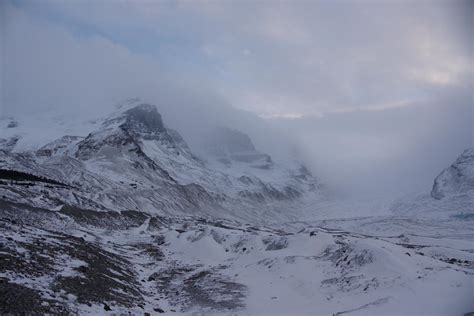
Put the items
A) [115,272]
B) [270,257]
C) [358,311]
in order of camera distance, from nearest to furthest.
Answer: [358,311], [115,272], [270,257]

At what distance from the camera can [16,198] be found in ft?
220

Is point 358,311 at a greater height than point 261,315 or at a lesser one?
greater

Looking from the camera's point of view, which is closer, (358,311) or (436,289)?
(358,311)

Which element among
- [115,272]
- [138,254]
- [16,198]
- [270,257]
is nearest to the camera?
[115,272]

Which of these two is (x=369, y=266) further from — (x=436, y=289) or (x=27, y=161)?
(x=27, y=161)

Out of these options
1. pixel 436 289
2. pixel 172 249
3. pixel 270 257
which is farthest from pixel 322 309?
pixel 172 249

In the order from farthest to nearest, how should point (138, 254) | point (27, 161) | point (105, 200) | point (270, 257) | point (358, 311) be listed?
point (27, 161)
point (105, 200)
point (138, 254)
point (270, 257)
point (358, 311)

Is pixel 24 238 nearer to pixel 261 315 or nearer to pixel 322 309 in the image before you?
pixel 261 315

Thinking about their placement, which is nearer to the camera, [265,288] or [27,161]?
[265,288]

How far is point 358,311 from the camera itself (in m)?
24.4

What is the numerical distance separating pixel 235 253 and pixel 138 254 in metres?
13.3

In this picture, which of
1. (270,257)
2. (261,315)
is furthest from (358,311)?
(270,257)

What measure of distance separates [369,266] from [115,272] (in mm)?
21743

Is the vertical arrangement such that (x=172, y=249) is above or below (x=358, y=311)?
below
